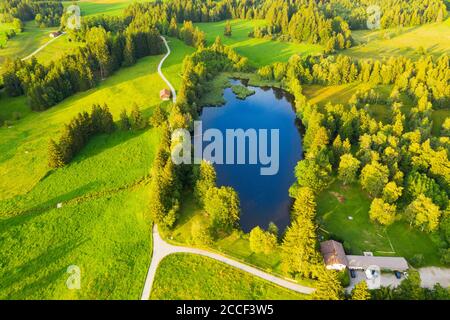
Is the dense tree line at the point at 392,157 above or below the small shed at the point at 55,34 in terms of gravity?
below

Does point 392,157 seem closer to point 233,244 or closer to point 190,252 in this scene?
point 233,244

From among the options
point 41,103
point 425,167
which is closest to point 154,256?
point 425,167

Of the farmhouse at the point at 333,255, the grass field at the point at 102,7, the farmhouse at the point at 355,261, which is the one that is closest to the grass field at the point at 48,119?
the farmhouse at the point at 333,255

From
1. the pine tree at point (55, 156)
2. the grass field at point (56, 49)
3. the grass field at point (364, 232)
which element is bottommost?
the grass field at point (364, 232)

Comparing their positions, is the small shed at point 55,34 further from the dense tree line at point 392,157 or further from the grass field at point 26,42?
the dense tree line at point 392,157

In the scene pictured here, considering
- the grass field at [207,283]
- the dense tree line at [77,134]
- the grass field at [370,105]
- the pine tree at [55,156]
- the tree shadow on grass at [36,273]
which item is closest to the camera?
the grass field at [207,283]

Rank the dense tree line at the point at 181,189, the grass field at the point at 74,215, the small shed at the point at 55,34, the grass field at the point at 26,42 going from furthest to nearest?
the small shed at the point at 55,34 → the grass field at the point at 26,42 → the dense tree line at the point at 181,189 → the grass field at the point at 74,215
